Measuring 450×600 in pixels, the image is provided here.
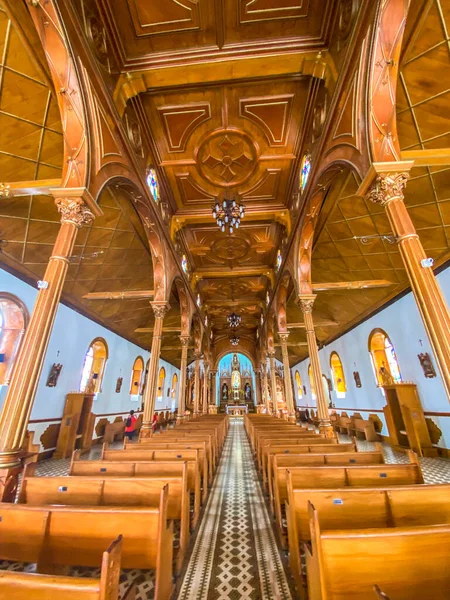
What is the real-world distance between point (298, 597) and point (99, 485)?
2.11 metres

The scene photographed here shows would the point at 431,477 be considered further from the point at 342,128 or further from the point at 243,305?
the point at 243,305

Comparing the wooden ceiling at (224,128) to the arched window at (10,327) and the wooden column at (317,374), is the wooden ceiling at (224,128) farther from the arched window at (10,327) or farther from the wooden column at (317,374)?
the wooden column at (317,374)

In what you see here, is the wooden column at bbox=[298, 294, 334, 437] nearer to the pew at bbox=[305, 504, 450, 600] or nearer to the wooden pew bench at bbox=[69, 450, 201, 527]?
the wooden pew bench at bbox=[69, 450, 201, 527]

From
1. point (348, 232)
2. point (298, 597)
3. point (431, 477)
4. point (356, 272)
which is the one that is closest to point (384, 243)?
point (348, 232)

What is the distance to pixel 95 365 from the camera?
11.3 meters

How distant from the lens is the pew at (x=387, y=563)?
57.5 inches

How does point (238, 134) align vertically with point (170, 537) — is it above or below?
above

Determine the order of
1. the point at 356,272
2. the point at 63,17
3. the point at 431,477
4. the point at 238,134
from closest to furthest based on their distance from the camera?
the point at 63,17, the point at 431,477, the point at 238,134, the point at 356,272

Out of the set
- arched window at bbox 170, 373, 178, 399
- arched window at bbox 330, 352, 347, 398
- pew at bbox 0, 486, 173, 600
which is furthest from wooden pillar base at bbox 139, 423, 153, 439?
arched window at bbox 170, 373, 178, 399

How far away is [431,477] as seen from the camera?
550 centimetres

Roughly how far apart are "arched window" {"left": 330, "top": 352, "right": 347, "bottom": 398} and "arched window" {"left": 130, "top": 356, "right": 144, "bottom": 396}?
38.0 feet

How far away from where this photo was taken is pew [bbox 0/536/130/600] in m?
1.08

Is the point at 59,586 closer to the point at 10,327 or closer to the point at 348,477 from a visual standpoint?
the point at 348,477

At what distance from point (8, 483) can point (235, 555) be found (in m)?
2.67
